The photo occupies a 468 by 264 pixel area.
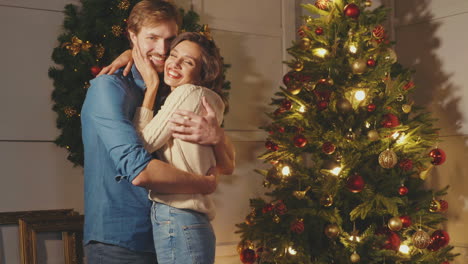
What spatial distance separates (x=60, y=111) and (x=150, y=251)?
4.91 feet

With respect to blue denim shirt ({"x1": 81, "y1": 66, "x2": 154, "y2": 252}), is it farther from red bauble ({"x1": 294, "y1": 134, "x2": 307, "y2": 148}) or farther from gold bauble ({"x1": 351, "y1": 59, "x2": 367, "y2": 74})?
gold bauble ({"x1": 351, "y1": 59, "x2": 367, "y2": 74})

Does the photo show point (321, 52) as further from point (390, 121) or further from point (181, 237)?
point (181, 237)

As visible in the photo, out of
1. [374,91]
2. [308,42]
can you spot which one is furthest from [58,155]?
[374,91]

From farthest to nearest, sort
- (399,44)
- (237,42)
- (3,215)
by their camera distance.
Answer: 1. (399,44)
2. (237,42)
3. (3,215)

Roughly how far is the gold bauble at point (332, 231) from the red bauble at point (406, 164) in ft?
1.66

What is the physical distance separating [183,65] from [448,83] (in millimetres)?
2931

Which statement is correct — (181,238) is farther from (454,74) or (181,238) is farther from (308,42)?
(454,74)

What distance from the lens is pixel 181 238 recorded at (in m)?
1.97

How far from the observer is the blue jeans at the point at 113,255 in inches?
82.0

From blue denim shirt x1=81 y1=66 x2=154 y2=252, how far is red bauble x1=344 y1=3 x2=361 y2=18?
5.79 ft

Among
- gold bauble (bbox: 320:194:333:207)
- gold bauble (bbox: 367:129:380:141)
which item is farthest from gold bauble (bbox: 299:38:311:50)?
gold bauble (bbox: 320:194:333:207)

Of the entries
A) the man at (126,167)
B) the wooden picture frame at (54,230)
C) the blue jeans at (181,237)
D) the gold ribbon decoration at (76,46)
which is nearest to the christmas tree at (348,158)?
the wooden picture frame at (54,230)

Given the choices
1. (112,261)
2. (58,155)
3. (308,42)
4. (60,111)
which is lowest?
(112,261)

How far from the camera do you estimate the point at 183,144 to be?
6.77ft
